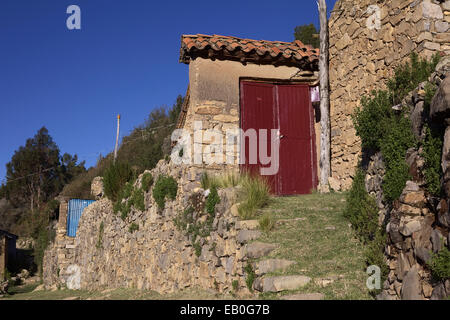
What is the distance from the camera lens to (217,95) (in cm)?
840

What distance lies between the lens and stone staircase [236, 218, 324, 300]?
452cm

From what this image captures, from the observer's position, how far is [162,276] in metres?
8.02

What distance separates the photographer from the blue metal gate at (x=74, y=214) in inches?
699

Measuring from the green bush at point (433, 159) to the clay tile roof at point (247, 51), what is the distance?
5158mm

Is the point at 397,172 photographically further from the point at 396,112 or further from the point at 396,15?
the point at 396,15

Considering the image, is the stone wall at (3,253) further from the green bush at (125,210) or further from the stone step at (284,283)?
the stone step at (284,283)

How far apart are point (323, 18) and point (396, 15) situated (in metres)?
2.43

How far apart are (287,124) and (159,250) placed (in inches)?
159

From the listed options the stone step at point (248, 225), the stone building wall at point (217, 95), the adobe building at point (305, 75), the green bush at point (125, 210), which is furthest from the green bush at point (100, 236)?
the stone step at point (248, 225)

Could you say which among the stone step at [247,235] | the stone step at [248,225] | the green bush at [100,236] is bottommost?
the green bush at [100,236]

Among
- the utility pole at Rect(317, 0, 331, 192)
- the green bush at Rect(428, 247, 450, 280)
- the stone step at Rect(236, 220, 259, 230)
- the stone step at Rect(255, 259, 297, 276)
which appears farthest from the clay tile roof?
the green bush at Rect(428, 247, 450, 280)

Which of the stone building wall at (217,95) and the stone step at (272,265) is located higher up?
the stone building wall at (217,95)

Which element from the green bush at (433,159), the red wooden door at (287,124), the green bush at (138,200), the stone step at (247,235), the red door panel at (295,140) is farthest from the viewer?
the green bush at (138,200)

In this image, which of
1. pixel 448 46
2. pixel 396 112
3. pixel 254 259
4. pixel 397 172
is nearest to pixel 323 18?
pixel 448 46
